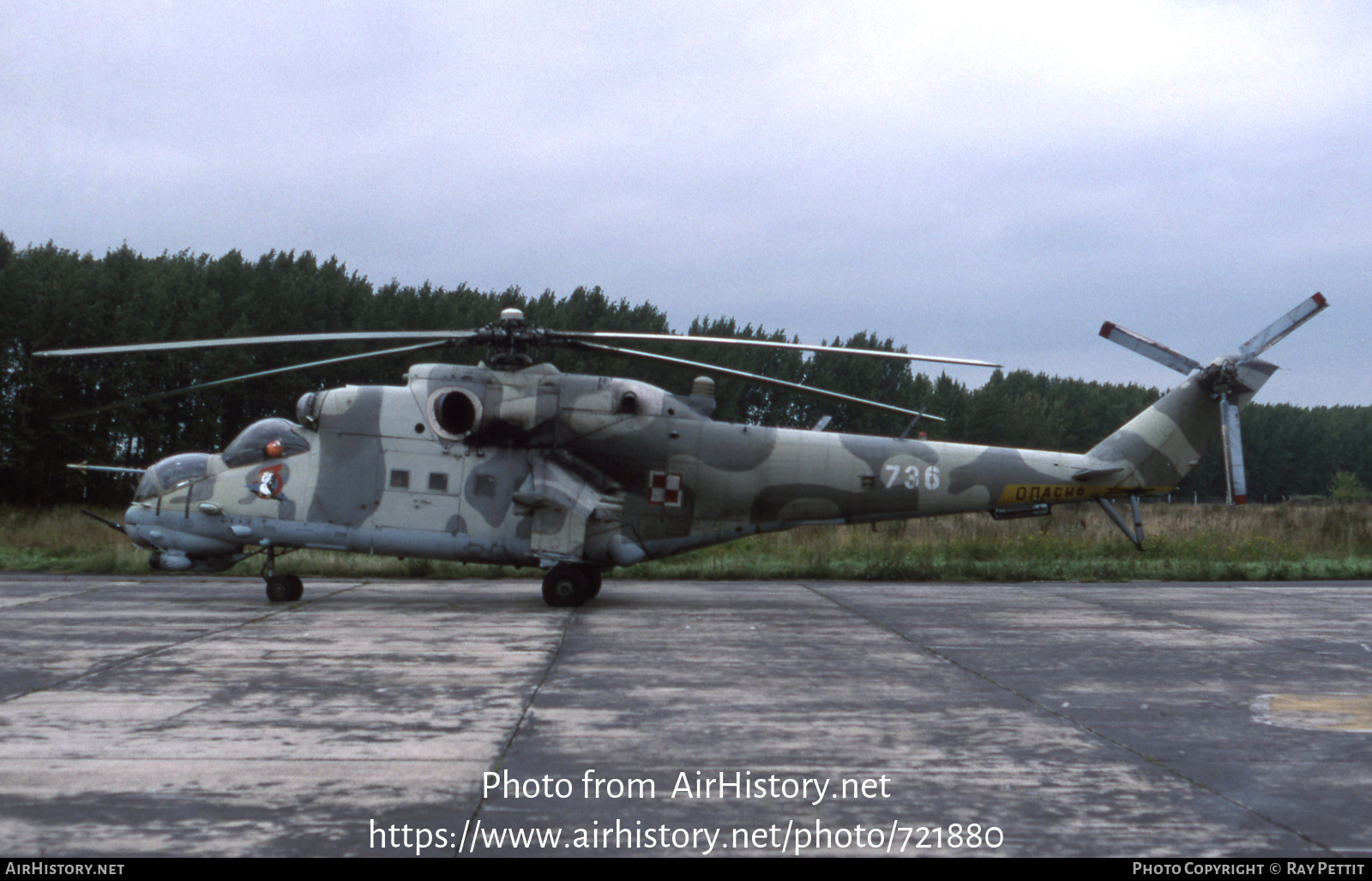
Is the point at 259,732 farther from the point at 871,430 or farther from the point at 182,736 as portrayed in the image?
the point at 871,430

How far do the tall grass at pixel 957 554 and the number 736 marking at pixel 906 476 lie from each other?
5955mm

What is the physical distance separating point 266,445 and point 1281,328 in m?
14.6

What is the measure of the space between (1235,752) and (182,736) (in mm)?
6323

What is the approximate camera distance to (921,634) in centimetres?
1170

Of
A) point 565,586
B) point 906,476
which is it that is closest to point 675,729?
point 565,586

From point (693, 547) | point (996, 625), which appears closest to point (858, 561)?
point (693, 547)

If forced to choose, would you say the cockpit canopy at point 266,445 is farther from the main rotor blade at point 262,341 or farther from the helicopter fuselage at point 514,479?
the main rotor blade at point 262,341

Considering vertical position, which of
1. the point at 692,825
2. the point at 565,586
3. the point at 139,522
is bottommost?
the point at 565,586

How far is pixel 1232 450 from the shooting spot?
15.4 m

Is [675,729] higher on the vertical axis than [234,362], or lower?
lower

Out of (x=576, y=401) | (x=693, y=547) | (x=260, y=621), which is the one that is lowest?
(x=260, y=621)

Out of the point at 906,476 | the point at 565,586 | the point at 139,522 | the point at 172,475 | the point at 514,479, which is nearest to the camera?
the point at 565,586

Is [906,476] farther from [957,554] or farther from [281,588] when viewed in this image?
[957,554]

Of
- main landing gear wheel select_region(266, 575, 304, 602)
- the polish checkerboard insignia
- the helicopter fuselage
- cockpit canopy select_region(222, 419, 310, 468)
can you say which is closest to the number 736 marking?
the helicopter fuselage
